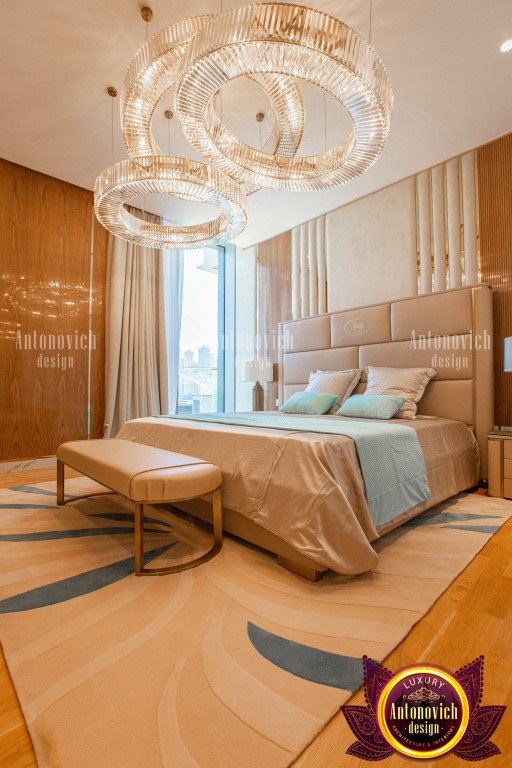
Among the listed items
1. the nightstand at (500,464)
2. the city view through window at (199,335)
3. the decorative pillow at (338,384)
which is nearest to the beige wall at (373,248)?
the decorative pillow at (338,384)

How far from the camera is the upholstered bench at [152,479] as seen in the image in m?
1.68

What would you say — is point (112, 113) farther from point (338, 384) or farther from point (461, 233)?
point (461, 233)

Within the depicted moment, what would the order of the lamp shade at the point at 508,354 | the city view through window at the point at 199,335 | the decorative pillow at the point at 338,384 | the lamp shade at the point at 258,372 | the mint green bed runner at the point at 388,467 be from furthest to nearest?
the city view through window at the point at 199,335 < the lamp shade at the point at 258,372 < the decorative pillow at the point at 338,384 < the lamp shade at the point at 508,354 < the mint green bed runner at the point at 388,467

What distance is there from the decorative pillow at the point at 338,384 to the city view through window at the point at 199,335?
7.35 feet

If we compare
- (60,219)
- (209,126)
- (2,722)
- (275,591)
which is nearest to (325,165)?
(209,126)

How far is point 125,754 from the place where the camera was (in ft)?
2.80

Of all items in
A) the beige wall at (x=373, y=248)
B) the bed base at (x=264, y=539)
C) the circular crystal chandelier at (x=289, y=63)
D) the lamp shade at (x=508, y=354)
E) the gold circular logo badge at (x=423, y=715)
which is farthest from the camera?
the beige wall at (x=373, y=248)

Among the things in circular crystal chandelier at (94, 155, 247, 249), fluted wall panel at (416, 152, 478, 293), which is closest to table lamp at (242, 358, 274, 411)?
fluted wall panel at (416, 152, 478, 293)

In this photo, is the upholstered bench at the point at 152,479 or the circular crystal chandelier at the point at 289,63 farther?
the upholstered bench at the point at 152,479

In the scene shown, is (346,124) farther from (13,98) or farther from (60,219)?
(60,219)

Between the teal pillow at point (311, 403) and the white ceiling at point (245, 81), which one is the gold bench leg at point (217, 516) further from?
the white ceiling at point (245, 81)

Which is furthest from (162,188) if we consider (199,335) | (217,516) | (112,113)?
(199,335)

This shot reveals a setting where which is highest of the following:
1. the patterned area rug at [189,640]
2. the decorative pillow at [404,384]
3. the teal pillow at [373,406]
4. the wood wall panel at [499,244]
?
the wood wall panel at [499,244]

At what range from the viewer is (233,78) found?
1.70m
